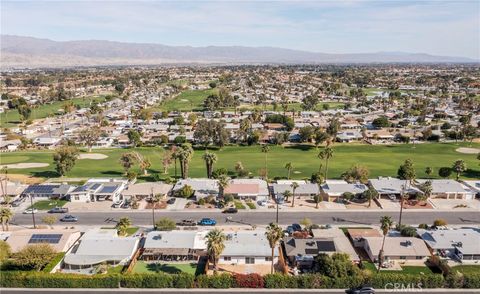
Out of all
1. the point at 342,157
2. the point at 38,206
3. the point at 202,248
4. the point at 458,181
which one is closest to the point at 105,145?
the point at 38,206

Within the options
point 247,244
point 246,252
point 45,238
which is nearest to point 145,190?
point 45,238

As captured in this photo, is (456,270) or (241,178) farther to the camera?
(241,178)

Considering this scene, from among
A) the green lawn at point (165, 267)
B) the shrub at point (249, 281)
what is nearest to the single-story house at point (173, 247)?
the green lawn at point (165, 267)

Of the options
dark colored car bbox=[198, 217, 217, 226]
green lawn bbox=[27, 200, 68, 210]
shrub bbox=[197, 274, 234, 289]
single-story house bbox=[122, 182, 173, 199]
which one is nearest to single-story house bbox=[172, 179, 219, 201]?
single-story house bbox=[122, 182, 173, 199]

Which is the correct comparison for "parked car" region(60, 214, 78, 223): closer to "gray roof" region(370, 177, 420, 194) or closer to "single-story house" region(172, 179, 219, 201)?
"single-story house" region(172, 179, 219, 201)

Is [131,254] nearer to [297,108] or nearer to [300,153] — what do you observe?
[300,153]

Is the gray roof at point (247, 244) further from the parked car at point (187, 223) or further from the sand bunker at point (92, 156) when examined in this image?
the sand bunker at point (92, 156)
